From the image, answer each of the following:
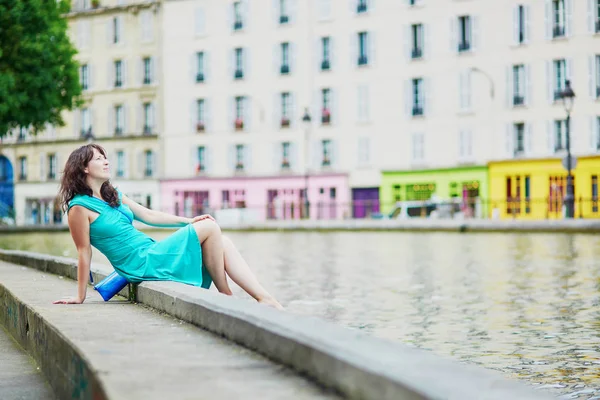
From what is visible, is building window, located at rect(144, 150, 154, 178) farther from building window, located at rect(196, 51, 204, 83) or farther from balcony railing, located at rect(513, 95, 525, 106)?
balcony railing, located at rect(513, 95, 525, 106)

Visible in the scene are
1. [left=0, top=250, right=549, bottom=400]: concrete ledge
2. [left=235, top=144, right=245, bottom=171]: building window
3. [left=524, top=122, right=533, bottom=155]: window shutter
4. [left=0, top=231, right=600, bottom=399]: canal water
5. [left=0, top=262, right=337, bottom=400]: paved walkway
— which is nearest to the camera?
[left=0, top=250, right=549, bottom=400]: concrete ledge

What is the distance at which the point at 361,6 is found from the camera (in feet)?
191

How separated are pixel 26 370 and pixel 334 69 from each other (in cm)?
5355

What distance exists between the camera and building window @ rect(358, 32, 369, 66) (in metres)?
57.9

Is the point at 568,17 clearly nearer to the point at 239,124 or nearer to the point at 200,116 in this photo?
the point at 239,124

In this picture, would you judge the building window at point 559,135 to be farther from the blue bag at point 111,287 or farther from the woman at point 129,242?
the blue bag at point 111,287

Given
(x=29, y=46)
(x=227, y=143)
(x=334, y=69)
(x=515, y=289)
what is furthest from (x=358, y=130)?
(x=515, y=289)

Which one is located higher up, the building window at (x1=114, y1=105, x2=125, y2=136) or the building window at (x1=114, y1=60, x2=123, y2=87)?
the building window at (x1=114, y1=60, x2=123, y2=87)

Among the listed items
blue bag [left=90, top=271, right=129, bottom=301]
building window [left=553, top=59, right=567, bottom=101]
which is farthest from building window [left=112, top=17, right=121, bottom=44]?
blue bag [left=90, top=271, right=129, bottom=301]

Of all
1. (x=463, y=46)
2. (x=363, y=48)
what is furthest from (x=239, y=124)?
(x=463, y=46)

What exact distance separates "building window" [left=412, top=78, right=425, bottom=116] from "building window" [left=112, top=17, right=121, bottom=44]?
21591 mm

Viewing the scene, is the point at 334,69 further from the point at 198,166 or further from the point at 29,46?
the point at 29,46

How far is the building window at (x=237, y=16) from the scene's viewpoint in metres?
62.8

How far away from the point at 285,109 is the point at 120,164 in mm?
13450
